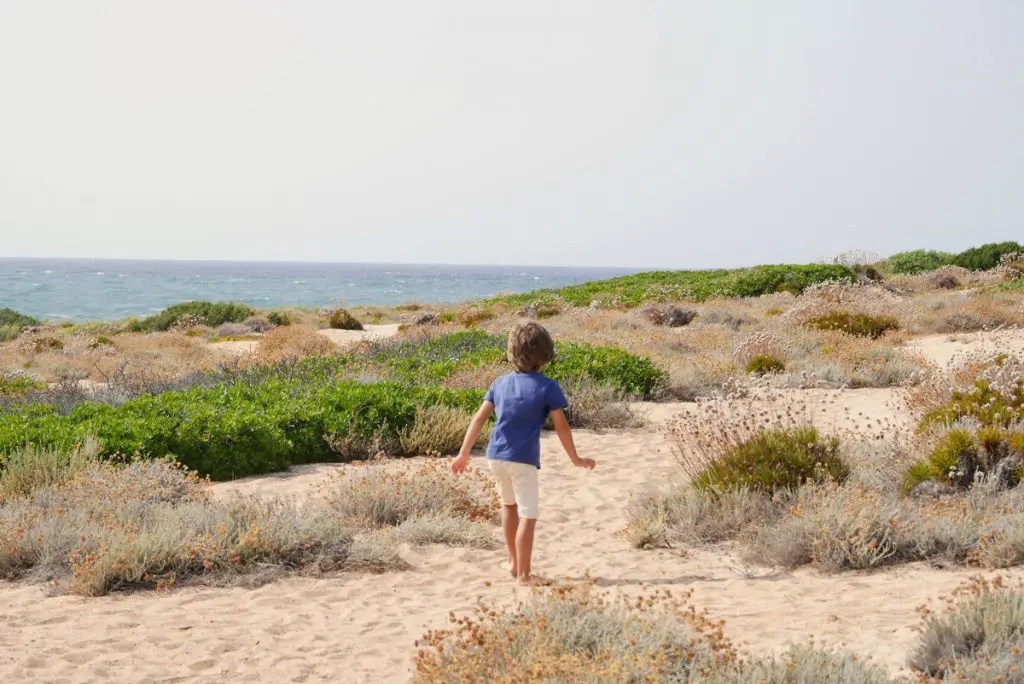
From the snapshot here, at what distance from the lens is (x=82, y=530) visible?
19.5ft

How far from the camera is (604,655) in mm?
3480

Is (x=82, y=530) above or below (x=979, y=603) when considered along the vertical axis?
below

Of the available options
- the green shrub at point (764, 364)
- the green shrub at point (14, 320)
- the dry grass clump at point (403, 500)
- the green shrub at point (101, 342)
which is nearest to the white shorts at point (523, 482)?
the dry grass clump at point (403, 500)

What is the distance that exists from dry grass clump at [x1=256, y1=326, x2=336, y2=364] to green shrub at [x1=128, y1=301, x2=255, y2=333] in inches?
419

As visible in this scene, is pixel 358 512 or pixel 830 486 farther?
pixel 358 512

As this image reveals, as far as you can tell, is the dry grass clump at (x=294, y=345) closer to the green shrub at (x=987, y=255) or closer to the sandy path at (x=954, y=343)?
the sandy path at (x=954, y=343)

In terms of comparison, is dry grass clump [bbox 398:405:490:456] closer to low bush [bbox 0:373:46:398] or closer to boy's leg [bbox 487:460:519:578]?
boy's leg [bbox 487:460:519:578]

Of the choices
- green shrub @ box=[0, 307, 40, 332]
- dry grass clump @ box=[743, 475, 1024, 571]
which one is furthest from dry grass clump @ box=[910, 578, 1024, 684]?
green shrub @ box=[0, 307, 40, 332]

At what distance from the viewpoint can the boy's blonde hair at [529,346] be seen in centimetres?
539

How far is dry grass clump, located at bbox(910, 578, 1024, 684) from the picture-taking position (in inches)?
136

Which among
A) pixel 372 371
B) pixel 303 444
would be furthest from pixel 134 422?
pixel 372 371

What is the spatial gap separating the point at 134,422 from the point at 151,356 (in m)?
12.8

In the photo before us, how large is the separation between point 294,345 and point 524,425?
1510 cm

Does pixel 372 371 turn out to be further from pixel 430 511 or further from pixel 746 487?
pixel 746 487
